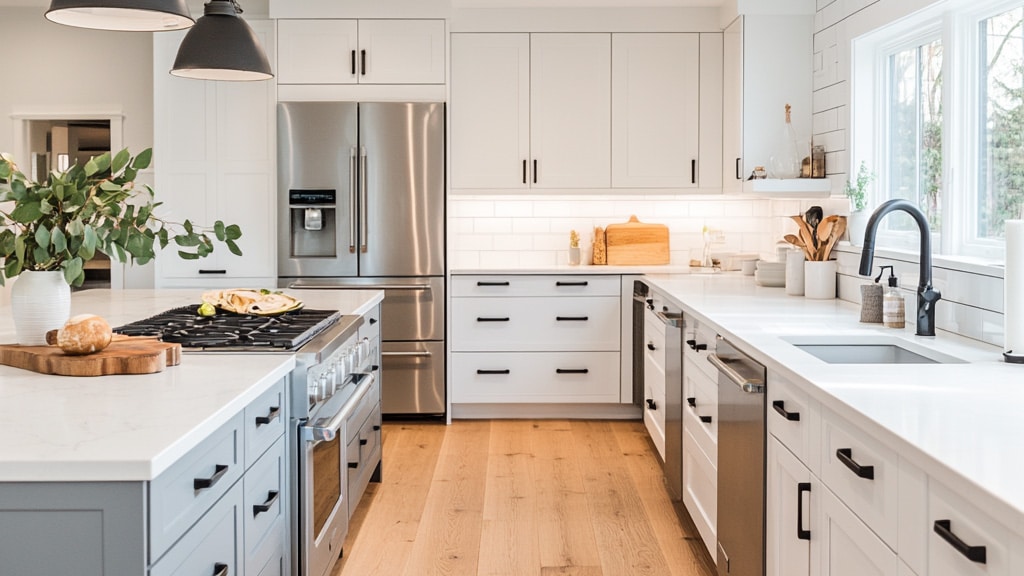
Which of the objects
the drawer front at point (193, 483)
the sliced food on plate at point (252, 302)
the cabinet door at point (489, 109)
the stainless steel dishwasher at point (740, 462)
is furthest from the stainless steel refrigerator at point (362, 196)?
the drawer front at point (193, 483)

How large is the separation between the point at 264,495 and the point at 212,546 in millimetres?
438

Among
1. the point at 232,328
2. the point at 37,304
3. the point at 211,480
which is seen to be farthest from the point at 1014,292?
the point at 37,304

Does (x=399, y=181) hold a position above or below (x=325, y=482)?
above

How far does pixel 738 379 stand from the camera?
2678 mm

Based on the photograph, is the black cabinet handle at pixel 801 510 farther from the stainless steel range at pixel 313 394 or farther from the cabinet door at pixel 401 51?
the cabinet door at pixel 401 51

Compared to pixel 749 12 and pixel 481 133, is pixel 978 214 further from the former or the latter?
pixel 481 133

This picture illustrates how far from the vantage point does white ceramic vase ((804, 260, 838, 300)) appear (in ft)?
13.6

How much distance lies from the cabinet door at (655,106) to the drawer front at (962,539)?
14.0 ft

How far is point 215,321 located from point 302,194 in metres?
2.34

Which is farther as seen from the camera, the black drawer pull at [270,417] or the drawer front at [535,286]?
the drawer front at [535,286]

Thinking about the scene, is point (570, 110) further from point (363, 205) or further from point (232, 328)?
point (232, 328)

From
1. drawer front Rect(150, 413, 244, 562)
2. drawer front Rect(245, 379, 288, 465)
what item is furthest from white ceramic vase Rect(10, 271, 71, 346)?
drawer front Rect(150, 413, 244, 562)

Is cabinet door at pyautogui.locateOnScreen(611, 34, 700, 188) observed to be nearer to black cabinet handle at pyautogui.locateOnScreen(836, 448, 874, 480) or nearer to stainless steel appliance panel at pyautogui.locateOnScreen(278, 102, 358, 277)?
stainless steel appliance panel at pyautogui.locateOnScreen(278, 102, 358, 277)

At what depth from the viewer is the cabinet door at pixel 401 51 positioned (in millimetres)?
5383
